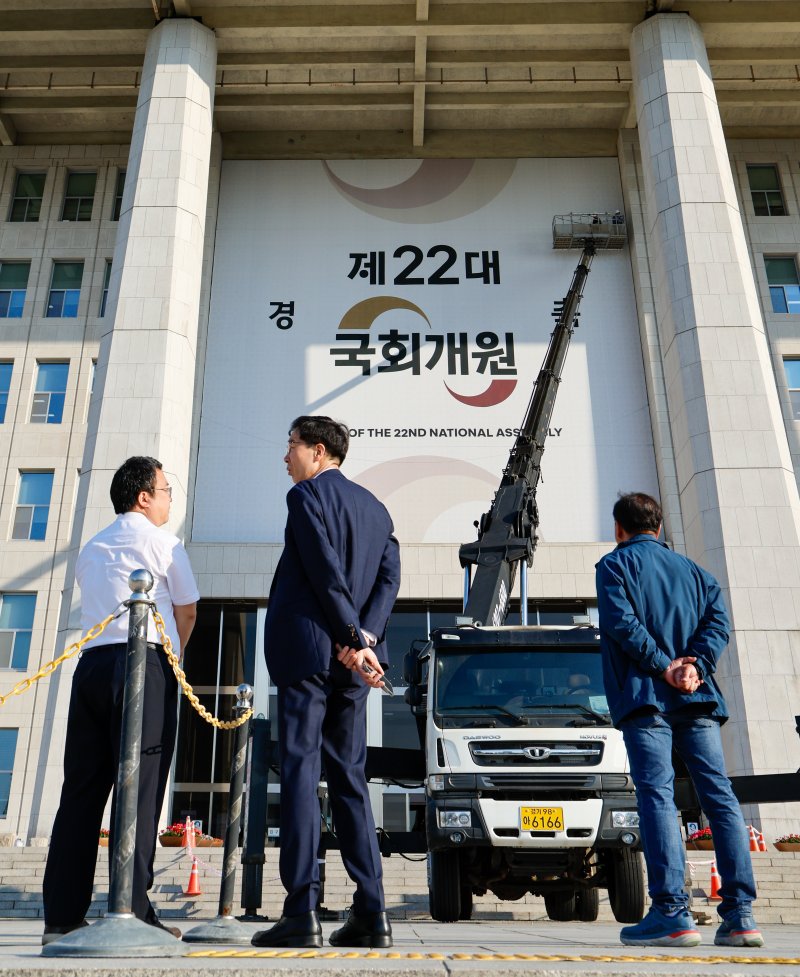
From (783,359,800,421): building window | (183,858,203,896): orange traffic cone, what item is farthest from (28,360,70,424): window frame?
(783,359,800,421): building window

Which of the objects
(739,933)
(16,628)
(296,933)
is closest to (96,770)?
(296,933)

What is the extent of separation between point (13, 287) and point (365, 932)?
1026 inches

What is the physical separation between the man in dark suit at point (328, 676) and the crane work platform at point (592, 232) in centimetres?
2285

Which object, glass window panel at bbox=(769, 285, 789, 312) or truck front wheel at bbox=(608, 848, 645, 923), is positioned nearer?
truck front wheel at bbox=(608, 848, 645, 923)

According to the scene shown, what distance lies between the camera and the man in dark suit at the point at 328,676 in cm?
343

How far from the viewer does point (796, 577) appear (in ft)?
55.3

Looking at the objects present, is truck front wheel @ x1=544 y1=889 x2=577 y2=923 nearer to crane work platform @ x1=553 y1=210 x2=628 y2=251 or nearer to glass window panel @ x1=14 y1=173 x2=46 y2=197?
crane work platform @ x1=553 y1=210 x2=628 y2=251

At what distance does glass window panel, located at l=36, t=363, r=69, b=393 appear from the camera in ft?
80.8

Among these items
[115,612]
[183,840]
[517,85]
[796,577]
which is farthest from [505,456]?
[115,612]

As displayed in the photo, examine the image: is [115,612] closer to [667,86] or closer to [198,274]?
[198,274]

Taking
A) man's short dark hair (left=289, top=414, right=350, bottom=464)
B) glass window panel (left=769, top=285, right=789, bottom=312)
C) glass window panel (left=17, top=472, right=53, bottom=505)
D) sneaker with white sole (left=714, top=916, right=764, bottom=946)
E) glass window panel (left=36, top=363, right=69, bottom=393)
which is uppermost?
glass window panel (left=769, top=285, right=789, bottom=312)

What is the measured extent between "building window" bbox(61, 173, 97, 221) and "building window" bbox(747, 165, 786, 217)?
1949 cm

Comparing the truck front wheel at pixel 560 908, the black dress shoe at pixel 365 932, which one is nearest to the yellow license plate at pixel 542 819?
the truck front wheel at pixel 560 908

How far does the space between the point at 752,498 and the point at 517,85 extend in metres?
13.9
